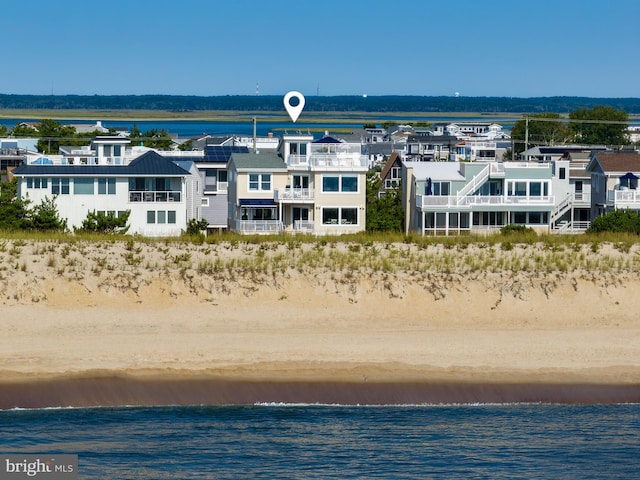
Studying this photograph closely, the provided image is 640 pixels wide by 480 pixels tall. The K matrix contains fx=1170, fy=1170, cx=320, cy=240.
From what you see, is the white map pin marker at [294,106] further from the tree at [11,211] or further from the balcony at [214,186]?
the tree at [11,211]

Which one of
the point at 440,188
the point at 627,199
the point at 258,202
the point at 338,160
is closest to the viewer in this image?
the point at 338,160

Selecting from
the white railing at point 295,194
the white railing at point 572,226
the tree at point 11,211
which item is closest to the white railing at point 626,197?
the white railing at point 572,226

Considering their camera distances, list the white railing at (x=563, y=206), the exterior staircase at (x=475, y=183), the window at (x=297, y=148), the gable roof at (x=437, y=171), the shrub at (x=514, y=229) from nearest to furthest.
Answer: the shrub at (x=514, y=229), the window at (x=297, y=148), the exterior staircase at (x=475, y=183), the gable roof at (x=437, y=171), the white railing at (x=563, y=206)

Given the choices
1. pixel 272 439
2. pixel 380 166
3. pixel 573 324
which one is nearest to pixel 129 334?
pixel 272 439

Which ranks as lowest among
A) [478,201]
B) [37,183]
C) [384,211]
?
[384,211]

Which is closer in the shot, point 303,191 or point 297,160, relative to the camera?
point 303,191

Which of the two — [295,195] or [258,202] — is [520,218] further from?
[258,202]

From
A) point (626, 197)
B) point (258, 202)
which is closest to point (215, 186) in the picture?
point (258, 202)
